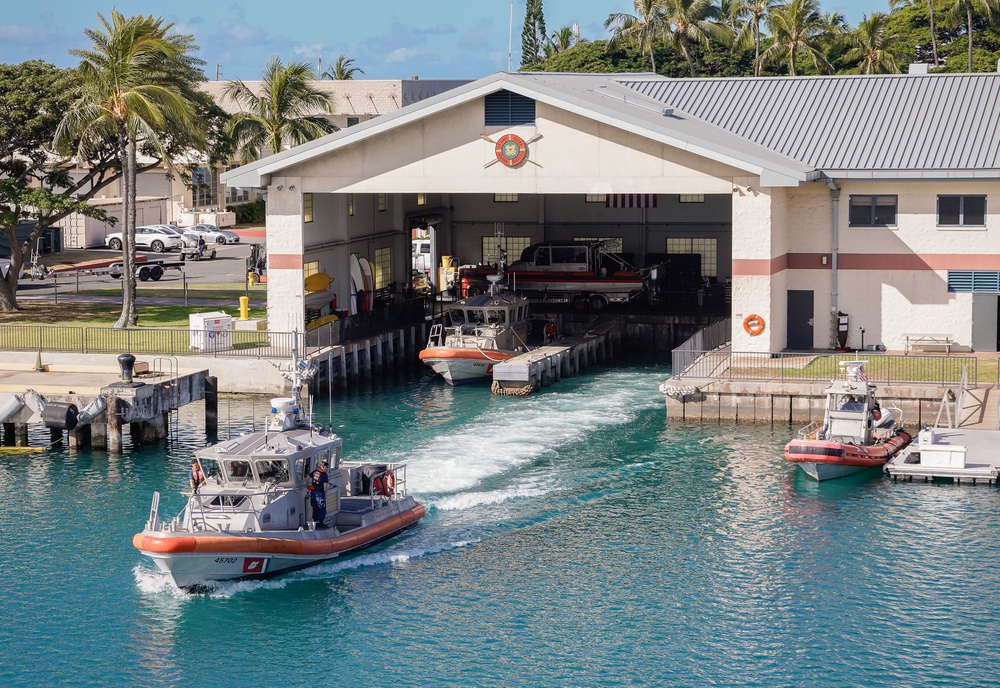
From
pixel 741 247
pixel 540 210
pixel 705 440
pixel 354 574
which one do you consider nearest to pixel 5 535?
pixel 354 574

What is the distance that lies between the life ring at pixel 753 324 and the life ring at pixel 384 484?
19602 mm

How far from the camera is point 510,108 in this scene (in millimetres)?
55188

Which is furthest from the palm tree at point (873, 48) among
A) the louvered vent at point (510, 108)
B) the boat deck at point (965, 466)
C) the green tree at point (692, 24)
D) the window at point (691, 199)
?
the boat deck at point (965, 466)

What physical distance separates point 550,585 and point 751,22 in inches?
3261

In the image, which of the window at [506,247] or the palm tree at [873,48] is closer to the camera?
the window at [506,247]

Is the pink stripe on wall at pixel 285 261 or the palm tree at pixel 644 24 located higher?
the palm tree at pixel 644 24

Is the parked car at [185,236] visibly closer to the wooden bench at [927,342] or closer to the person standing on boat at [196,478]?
the wooden bench at [927,342]

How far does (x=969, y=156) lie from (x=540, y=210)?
25.9 meters

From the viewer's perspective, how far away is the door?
56406 mm

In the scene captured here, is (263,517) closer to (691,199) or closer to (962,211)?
(962,211)

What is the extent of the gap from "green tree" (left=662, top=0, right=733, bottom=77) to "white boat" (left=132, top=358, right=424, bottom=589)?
257 feet

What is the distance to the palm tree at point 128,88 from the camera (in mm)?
60125

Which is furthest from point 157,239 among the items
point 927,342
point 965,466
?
point 965,466

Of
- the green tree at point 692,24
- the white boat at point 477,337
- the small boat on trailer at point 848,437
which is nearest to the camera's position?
the small boat on trailer at point 848,437
